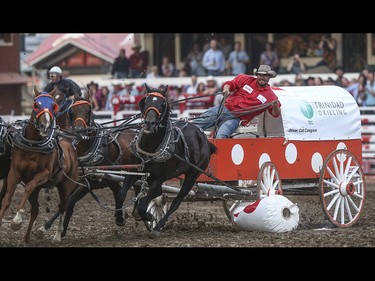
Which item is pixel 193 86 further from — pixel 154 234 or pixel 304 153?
pixel 154 234

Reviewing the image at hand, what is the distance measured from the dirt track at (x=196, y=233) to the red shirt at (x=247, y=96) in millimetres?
1573

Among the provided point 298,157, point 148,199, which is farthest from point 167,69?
point 148,199

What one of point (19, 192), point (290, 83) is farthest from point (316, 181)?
point (290, 83)

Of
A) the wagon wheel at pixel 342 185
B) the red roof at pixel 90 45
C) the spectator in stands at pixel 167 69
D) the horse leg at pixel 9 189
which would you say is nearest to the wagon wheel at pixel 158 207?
the wagon wheel at pixel 342 185

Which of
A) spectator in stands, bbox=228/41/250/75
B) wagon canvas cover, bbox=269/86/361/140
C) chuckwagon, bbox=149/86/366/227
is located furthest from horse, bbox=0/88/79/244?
spectator in stands, bbox=228/41/250/75

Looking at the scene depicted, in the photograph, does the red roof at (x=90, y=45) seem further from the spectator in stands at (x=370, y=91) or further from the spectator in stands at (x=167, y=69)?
the spectator in stands at (x=370, y=91)

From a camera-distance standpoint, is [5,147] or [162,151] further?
[162,151]

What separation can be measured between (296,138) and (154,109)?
2596 mm

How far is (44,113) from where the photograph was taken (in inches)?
462

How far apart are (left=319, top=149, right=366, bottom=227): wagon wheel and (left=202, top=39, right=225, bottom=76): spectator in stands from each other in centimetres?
1126

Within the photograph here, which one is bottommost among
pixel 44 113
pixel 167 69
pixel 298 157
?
pixel 298 157

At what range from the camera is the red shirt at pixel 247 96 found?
14219 millimetres

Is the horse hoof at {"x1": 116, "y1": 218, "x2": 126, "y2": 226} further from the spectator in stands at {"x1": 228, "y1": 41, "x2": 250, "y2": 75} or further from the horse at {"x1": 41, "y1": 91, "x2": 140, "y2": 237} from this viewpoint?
the spectator in stands at {"x1": 228, "y1": 41, "x2": 250, "y2": 75}

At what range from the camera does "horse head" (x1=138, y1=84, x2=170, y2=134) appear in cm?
1244
